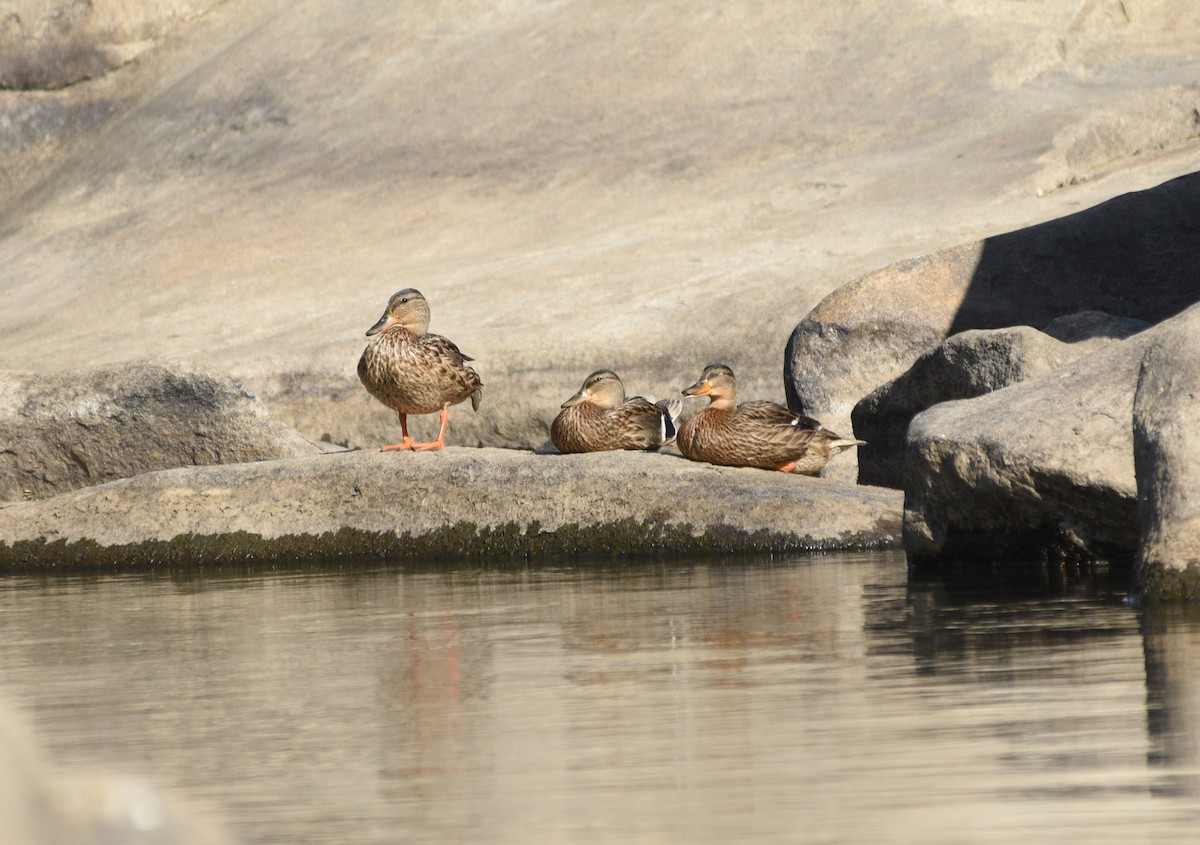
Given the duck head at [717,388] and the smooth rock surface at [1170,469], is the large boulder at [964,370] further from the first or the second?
the smooth rock surface at [1170,469]

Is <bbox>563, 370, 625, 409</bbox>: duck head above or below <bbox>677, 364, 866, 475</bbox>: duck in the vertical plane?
above

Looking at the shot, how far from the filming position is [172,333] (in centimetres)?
2212

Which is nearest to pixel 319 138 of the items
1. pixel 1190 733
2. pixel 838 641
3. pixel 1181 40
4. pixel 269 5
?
pixel 269 5

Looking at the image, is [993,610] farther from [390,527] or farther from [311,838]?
[390,527]

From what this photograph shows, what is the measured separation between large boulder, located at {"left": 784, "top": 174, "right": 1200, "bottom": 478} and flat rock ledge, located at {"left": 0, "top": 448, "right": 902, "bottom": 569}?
2.40 meters

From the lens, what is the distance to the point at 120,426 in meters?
12.8

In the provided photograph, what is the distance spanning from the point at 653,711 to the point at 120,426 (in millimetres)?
8623

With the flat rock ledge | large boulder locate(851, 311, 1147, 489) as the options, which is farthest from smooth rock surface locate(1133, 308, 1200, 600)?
the flat rock ledge

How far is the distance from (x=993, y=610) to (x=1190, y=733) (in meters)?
2.66

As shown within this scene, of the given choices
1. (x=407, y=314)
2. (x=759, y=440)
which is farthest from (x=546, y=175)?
(x=759, y=440)

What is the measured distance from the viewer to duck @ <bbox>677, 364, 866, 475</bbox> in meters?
11.4

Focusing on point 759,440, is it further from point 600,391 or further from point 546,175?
point 546,175

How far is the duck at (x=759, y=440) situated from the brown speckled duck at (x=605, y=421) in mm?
586

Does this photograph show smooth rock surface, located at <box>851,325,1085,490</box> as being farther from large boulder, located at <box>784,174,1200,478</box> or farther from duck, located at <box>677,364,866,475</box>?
large boulder, located at <box>784,174,1200,478</box>
